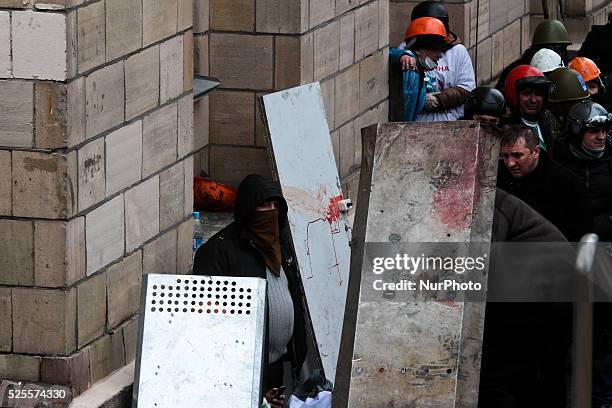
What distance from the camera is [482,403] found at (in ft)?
23.5

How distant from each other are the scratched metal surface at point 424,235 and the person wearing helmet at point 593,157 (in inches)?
110

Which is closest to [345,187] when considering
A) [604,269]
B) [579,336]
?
[604,269]

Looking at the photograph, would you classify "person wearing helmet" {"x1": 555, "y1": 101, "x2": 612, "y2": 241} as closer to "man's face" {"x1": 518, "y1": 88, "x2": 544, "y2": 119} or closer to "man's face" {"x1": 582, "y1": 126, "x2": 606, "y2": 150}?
"man's face" {"x1": 582, "y1": 126, "x2": 606, "y2": 150}

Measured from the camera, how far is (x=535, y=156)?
27.3 feet

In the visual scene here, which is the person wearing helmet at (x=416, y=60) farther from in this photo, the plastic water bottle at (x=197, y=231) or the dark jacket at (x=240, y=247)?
the dark jacket at (x=240, y=247)

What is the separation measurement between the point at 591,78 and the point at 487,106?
3.01 m

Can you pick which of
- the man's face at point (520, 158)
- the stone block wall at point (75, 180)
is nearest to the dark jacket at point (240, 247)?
the stone block wall at point (75, 180)

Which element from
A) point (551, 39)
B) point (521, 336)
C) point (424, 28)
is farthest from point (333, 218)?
point (551, 39)

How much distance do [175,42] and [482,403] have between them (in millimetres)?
2570

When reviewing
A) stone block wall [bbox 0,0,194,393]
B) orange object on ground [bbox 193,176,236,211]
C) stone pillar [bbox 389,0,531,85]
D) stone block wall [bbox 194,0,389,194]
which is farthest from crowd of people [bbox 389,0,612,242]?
stone block wall [bbox 0,0,194,393]

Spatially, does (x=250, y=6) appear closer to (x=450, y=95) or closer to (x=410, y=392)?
(x=450, y=95)

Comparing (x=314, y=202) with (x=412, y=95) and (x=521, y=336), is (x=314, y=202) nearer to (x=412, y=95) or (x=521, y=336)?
(x=412, y=95)

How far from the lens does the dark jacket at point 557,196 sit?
326 inches

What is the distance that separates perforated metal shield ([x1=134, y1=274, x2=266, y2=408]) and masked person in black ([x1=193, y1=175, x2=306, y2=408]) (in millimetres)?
791
